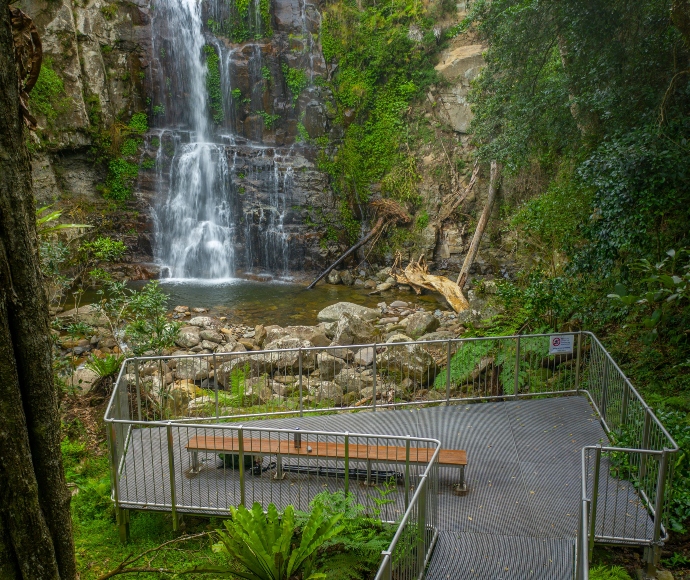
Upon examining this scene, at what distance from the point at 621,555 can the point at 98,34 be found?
26497mm

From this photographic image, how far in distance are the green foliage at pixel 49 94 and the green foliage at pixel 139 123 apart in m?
3.37

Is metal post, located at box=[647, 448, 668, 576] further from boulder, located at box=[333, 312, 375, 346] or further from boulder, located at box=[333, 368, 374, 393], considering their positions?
boulder, located at box=[333, 312, 375, 346]

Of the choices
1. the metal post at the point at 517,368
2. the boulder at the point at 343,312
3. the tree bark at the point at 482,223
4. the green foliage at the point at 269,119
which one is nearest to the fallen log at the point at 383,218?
the tree bark at the point at 482,223

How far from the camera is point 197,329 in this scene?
57.2ft

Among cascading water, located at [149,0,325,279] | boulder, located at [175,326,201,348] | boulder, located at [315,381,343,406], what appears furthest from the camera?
cascading water, located at [149,0,325,279]

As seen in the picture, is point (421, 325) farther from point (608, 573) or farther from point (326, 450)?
point (608, 573)

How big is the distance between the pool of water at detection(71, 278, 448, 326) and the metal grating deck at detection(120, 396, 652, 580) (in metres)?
10.3

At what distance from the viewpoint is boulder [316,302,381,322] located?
18.7 m

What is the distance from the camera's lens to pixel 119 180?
2611cm

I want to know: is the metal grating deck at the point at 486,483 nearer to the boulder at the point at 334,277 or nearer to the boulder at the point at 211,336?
the boulder at the point at 211,336

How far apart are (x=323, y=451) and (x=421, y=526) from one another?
187 centimetres

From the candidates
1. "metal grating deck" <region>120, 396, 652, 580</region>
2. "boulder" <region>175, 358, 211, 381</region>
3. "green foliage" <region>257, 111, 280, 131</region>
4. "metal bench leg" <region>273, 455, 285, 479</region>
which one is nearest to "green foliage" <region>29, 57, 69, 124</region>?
"green foliage" <region>257, 111, 280, 131</region>

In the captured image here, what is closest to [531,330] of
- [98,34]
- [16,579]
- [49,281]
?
[49,281]

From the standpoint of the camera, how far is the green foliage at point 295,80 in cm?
2798
